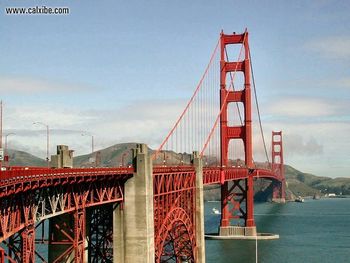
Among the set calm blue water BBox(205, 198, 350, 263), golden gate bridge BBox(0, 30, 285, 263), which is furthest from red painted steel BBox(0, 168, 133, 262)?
calm blue water BBox(205, 198, 350, 263)

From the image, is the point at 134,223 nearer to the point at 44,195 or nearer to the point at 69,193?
the point at 69,193

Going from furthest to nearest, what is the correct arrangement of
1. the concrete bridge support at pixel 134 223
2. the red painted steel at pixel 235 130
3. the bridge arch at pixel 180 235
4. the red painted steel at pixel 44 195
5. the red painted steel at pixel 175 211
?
the red painted steel at pixel 235 130
the bridge arch at pixel 180 235
the red painted steel at pixel 175 211
the concrete bridge support at pixel 134 223
the red painted steel at pixel 44 195

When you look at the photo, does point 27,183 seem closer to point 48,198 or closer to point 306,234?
point 48,198

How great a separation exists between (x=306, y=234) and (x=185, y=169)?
216 feet

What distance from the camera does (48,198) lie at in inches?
1291

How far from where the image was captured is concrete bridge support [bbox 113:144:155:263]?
47125 mm

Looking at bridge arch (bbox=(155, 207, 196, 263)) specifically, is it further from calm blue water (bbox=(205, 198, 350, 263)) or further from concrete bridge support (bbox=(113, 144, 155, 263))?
calm blue water (bbox=(205, 198, 350, 263))

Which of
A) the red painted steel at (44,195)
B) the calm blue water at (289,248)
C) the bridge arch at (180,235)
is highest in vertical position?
the red painted steel at (44,195)

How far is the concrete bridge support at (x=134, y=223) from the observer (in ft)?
155

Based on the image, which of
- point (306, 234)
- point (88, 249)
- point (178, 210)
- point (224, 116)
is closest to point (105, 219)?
point (88, 249)

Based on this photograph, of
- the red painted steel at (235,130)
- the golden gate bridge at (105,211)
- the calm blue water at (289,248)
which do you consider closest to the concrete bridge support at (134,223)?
the golden gate bridge at (105,211)

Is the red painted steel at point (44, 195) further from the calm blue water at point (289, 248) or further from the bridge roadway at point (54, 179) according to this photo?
the calm blue water at point (289, 248)

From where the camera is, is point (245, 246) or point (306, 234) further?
point (306, 234)

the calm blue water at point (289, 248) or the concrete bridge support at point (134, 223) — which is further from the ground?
the concrete bridge support at point (134, 223)
